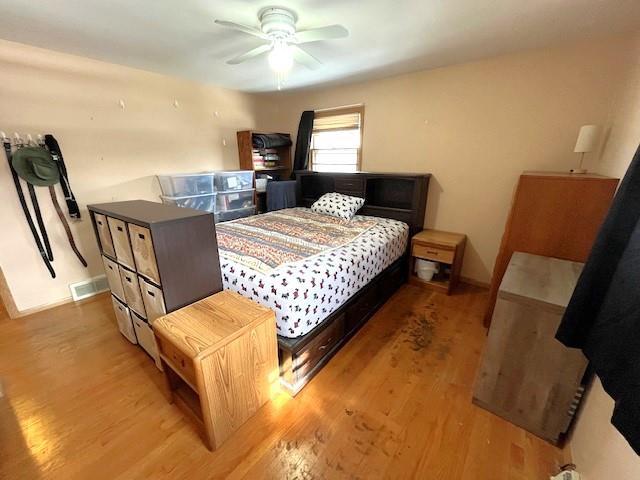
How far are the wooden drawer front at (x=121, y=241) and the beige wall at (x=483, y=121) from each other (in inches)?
112

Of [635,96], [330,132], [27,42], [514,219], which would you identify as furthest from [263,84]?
[635,96]

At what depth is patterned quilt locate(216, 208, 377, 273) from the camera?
189cm

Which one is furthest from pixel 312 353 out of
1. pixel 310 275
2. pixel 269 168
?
pixel 269 168

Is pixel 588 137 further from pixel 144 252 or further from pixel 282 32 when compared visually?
pixel 144 252

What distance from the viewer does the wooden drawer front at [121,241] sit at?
155 cm

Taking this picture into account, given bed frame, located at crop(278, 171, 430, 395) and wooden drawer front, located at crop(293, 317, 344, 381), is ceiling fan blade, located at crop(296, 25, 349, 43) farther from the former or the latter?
wooden drawer front, located at crop(293, 317, 344, 381)

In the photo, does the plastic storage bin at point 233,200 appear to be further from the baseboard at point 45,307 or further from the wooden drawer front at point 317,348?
the wooden drawer front at point 317,348

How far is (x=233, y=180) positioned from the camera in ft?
11.3

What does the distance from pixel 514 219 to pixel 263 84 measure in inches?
131

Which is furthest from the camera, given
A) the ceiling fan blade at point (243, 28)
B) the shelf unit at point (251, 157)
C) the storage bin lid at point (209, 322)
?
the shelf unit at point (251, 157)

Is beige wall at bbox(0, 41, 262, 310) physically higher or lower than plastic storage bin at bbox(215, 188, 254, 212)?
higher

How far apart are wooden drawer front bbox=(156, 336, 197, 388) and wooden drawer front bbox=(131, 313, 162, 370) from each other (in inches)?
14.3

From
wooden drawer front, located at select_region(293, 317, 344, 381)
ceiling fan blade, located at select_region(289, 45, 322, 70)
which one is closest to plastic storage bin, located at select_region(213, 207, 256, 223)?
ceiling fan blade, located at select_region(289, 45, 322, 70)

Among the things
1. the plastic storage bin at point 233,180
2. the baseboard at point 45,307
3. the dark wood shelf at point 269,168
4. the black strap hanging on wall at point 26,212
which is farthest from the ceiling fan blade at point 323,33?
the baseboard at point 45,307
